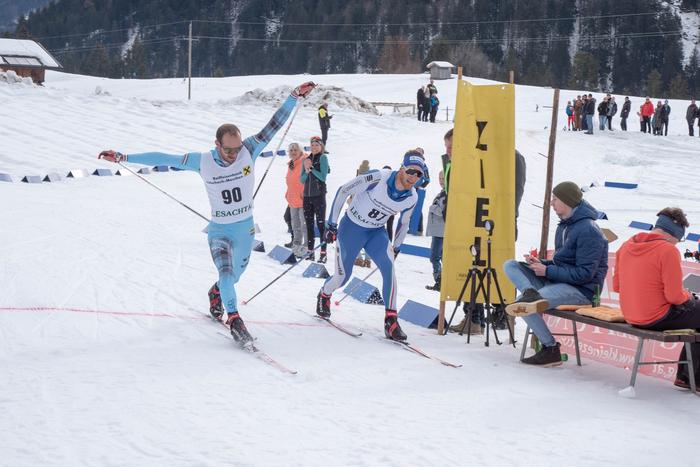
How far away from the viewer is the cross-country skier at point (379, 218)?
7609 millimetres

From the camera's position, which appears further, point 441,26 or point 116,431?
point 441,26

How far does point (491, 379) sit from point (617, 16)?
12719 centimetres

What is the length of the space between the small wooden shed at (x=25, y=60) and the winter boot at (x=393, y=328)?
199ft

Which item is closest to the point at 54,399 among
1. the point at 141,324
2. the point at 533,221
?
the point at 141,324

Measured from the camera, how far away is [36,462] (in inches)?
169

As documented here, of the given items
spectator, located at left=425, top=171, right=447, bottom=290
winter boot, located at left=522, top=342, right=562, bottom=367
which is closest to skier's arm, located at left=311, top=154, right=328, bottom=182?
spectator, located at left=425, top=171, right=447, bottom=290

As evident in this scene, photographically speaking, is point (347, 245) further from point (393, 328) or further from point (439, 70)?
point (439, 70)

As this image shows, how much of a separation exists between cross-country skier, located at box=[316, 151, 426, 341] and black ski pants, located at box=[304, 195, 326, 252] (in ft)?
12.1

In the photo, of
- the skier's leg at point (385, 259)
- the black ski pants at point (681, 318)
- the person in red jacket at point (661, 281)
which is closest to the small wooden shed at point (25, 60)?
the skier's leg at point (385, 259)

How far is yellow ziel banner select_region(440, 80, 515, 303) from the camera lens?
776 centimetres

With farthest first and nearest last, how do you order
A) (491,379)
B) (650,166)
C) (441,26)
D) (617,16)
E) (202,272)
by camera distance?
(441,26)
(617,16)
(650,166)
(202,272)
(491,379)

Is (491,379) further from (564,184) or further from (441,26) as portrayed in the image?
(441,26)

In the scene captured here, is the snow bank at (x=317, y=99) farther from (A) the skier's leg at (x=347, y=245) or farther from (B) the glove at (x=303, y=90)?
(A) the skier's leg at (x=347, y=245)

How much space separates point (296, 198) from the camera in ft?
39.8
